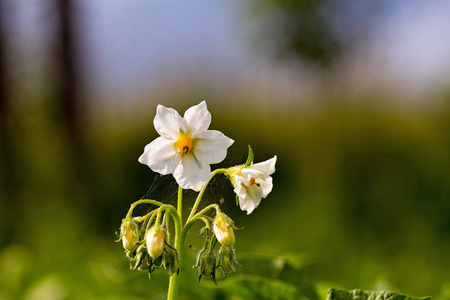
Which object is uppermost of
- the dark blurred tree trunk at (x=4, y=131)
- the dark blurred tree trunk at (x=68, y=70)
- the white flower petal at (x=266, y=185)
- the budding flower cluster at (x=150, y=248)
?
the dark blurred tree trunk at (x=68, y=70)

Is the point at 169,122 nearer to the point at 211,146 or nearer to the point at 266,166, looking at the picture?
the point at 211,146

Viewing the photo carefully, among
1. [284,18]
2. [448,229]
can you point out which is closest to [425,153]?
[448,229]

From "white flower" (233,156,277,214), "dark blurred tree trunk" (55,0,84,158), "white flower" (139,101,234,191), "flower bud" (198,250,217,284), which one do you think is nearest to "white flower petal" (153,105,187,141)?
"white flower" (139,101,234,191)

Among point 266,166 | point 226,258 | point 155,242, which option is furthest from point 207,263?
point 266,166

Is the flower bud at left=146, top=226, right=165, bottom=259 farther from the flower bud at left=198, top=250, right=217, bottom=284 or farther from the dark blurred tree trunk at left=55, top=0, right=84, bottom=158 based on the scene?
the dark blurred tree trunk at left=55, top=0, right=84, bottom=158

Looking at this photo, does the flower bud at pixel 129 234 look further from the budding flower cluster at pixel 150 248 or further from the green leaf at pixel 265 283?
the green leaf at pixel 265 283

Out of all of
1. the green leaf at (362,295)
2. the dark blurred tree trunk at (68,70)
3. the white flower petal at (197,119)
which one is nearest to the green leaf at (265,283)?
the green leaf at (362,295)
